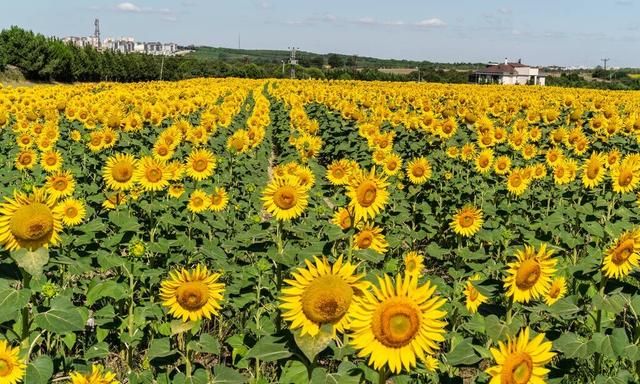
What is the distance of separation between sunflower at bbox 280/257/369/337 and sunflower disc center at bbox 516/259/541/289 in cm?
126

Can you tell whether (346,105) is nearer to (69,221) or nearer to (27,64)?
(69,221)

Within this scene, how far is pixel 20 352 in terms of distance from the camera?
2.79m

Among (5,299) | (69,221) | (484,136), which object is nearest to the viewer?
(5,299)

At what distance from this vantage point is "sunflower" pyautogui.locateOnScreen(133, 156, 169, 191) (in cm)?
577

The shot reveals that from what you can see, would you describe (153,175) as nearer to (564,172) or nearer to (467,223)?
(467,223)

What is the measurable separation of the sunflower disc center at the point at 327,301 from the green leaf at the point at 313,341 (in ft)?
0.13

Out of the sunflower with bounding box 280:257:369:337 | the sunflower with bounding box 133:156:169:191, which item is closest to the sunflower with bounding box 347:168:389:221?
the sunflower with bounding box 280:257:369:337

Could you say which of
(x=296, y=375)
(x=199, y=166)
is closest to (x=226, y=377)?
(x=296, y=375)

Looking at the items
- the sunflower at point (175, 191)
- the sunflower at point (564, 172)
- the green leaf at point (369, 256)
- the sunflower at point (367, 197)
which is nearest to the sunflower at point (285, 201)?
the sunflower at point (367, 197)

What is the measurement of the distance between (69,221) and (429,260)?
181 inches

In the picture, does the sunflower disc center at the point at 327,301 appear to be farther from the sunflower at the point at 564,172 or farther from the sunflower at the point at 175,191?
the sunflower at the point at 564,172

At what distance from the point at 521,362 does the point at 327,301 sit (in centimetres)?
87

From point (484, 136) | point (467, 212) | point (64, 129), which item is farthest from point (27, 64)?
point (467, 212)

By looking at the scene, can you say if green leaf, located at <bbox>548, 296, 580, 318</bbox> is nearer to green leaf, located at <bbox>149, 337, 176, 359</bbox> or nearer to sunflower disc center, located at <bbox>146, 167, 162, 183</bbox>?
green leaf, located at <bbox>149, 337, 176, 359</bbox>
